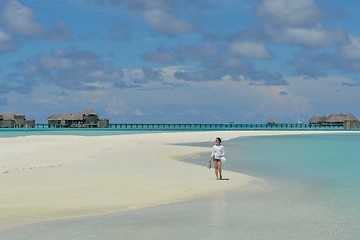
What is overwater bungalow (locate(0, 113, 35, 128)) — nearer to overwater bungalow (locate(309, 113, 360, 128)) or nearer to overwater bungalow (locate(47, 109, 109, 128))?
overwater bungalow (locate(47, 109, 109, 128))

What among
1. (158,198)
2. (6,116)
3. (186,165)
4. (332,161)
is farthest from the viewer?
(6,116)

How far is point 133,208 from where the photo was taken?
41.8 feet

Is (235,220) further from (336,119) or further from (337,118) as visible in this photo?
(337,118)

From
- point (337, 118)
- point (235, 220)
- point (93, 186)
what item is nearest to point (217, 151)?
point (93, 186)

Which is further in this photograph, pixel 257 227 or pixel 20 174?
pixel 20 174

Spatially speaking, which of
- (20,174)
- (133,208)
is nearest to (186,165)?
(20,174)

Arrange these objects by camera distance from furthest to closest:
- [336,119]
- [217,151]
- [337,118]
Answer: [337,118] → [336,119] → [217,151]

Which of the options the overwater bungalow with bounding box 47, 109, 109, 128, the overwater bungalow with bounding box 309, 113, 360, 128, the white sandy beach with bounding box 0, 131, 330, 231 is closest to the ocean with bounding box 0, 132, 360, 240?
the white sandy beach with bounding box 0, 131, 330, 231

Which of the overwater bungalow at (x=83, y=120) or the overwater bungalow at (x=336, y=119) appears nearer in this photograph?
the overwater bungalow at (x=336, y=119)

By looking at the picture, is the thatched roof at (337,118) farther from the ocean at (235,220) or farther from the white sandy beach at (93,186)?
the ocean at (235,220)

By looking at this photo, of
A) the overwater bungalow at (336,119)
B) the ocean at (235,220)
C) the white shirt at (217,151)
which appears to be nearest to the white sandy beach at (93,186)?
the ocean at (235,220)

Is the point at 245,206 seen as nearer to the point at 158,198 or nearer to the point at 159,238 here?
the point at 158,198

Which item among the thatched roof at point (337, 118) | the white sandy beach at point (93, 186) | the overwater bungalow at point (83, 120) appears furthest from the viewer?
the overwater bungalow at point (83, 120)

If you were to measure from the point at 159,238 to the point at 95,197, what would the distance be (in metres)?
4.89
